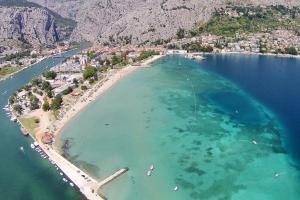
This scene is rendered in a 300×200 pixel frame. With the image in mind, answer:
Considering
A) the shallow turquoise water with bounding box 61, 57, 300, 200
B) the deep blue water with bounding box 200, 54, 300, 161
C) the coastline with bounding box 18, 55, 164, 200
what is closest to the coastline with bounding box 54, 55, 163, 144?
the coastline with bounding box 18, 55, 164, 200

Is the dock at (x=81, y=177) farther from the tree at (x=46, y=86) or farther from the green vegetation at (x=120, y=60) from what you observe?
the green vegetation at (x=120, y=60)

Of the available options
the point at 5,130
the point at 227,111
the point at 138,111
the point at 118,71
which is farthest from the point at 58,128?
the point at 118,71

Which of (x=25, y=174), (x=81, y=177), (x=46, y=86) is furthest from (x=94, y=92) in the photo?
(x=81, y=177)

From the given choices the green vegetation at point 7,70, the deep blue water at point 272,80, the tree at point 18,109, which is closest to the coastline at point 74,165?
the tree at point 18,109

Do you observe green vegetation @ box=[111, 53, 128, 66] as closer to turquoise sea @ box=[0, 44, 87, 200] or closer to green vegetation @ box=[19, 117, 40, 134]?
green vegetation @ box=[19, 117, 40, 134]

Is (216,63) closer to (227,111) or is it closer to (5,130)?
(227,111)

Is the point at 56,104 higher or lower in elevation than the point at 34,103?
higher

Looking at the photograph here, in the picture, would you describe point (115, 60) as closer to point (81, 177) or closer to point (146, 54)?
point (146, 54)
